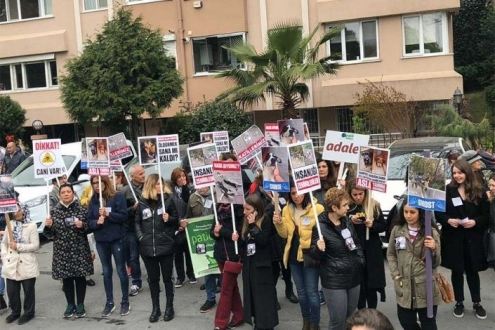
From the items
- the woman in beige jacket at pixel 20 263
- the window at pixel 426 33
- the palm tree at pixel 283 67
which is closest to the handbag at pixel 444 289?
the woman in beige jacket at pixel 20 263

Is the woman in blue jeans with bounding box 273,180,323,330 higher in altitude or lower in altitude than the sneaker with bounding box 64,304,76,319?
higher

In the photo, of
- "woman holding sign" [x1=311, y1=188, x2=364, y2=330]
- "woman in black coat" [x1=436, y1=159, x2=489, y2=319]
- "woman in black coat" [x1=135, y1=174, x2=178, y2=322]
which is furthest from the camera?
"woman in black coat" [x1=135, y1=174, x2=178, y2=322]

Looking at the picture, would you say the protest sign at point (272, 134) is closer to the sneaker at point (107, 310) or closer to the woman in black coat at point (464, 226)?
the woman in black coat at point (464, 226)

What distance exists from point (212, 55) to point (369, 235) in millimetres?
19952

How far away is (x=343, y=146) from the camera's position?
23.3 feet

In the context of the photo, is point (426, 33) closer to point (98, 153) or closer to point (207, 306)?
point (98, 153)

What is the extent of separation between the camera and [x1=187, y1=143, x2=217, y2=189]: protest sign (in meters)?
7.44

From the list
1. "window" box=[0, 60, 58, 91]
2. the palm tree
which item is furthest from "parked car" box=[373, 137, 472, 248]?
"window" box=[0, 60, 58, 91]

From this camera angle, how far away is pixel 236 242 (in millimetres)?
6832

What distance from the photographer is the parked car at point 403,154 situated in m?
9.49

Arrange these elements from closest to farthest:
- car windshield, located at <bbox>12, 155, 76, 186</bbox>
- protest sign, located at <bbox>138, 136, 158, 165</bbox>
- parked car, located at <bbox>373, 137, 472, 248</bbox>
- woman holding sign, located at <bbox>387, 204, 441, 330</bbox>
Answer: woman holding sign, located at <bbox>387, 204, 441, 330</bbox> < protest sign, located at <bbox>138, 136, 158, 165</bbox> < parked car, located at <bbox>373, 137, 472, 248</bbox> < car windshield, located at <bbox>12, 155, 76, 186</bbox>

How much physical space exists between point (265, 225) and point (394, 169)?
4.62 m

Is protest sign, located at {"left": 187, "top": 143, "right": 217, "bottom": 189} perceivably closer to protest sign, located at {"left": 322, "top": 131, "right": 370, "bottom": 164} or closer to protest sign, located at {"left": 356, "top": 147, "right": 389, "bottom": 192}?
protest sign, located at {"left": 322, "top": 131, "right": 370, "bottom": 164}

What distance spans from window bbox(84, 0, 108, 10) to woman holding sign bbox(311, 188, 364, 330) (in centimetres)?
2382
